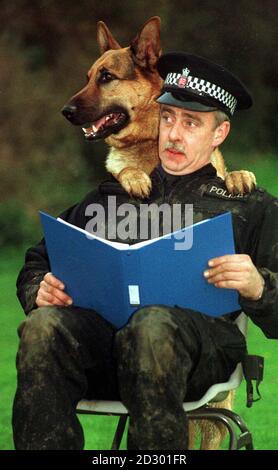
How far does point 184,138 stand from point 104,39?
0.84 meters

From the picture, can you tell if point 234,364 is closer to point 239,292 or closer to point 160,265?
point 239,292

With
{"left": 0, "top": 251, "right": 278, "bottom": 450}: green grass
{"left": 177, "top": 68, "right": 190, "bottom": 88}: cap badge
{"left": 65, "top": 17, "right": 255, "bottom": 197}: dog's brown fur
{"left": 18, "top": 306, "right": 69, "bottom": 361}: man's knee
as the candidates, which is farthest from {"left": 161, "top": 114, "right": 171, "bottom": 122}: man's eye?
{"left": 0, "top": 251, "right": 278, "bottom": 450}: green grass

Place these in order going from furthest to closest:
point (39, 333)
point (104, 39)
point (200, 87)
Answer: point (104, 39)
point (200, 87)
point (39, 333)

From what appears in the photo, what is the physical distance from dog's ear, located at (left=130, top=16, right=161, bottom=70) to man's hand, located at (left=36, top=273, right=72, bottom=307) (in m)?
1.17

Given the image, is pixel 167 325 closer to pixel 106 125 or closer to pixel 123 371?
pixel 123 371

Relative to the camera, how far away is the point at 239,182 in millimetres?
3064

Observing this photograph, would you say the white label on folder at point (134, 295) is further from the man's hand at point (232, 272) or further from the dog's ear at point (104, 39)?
the dog's ear at point (104, 39)

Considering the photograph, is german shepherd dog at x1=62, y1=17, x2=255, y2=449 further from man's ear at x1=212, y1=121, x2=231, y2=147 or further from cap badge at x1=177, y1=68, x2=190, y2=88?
cap badge at x1=177, y1=68, x2=190, y2=88

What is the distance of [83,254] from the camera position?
2.66 metres

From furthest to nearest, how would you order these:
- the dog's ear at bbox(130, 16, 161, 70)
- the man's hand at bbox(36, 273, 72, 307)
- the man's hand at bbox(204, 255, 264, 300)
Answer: the dog's ear at bbox(130, 16, 161, 70)
the man's hand at bbox(36, 273, 72, 307)
the man's hand at bbox(204, 255, 264, 300)

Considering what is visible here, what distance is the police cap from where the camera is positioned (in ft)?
9.95

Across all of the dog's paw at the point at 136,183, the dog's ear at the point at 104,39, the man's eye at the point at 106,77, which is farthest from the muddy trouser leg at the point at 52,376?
the dog's ear at the point at 104,39

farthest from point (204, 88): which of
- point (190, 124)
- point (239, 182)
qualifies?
point (239, 182)

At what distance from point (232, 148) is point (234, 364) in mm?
1284
